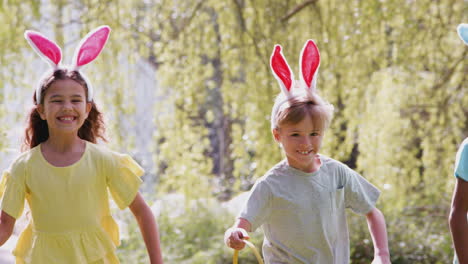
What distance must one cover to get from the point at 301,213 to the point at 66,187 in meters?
0.78

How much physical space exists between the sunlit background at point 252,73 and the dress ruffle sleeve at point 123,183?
91.9 inches

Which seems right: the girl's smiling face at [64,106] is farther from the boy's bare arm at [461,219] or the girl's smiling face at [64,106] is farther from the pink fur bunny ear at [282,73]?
the boy's bare arm at [461,219]

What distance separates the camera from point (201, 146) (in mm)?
5211

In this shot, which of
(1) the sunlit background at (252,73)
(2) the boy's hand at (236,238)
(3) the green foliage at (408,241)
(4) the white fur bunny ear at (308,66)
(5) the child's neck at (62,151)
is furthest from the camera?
(3) the green foliage at (408,241)

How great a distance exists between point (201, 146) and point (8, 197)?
9.31 ft

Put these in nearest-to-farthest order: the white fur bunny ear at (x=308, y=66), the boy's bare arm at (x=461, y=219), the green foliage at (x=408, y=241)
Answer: the boy's bare arm at (x=461, y=219) < the white fur bunny ear at (x=308, y=66) < the green foliage at (x=408, y=241)

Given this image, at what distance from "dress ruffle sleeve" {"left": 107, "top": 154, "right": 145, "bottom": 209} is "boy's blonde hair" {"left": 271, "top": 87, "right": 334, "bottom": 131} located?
515 mm

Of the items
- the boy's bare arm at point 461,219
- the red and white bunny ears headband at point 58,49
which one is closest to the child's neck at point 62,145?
the red and white bunny ears headband at point 58,49

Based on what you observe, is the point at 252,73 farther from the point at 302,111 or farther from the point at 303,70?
the point at 302,111

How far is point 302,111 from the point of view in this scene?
248 cm

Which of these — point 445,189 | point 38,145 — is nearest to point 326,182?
point 38,145

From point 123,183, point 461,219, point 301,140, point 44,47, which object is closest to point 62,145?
point 123,183

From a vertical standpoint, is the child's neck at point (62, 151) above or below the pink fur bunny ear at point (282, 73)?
below

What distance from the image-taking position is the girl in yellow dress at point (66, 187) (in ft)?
7.97
